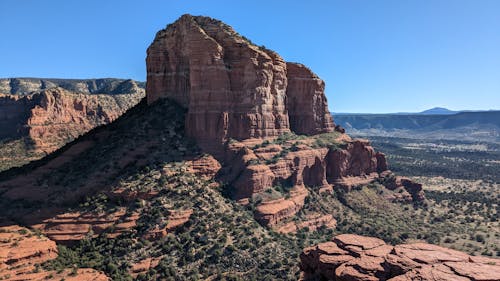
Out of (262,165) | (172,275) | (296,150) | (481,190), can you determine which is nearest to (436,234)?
(296,150)

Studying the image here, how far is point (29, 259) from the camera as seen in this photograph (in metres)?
Result: 42.3

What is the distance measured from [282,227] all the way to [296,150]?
61.8 ft

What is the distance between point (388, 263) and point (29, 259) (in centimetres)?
3945

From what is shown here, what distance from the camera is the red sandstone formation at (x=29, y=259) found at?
40.2 metres

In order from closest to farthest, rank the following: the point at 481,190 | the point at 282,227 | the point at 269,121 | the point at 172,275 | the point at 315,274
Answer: the point at 315,274 < the point at 172,275 < the point at 282,227 < the point at 269,121 < the point at 481,190

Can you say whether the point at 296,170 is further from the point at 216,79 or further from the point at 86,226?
the point at 86,226

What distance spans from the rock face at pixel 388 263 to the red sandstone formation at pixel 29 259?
89.1 feet

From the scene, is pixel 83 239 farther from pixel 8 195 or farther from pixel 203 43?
pixel 203 43

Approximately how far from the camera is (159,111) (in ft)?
224

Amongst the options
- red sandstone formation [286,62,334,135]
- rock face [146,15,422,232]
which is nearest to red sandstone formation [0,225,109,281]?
→ rock face [146,15,422,232]

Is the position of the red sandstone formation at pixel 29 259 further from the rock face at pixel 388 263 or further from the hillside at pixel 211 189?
the rock face at pixel 388 263

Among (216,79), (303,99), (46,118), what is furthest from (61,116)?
(216,79)

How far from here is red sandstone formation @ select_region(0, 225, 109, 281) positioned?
4021 cm

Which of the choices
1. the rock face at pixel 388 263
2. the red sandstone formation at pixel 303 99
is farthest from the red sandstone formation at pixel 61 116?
the rock face at pixel 388 263
